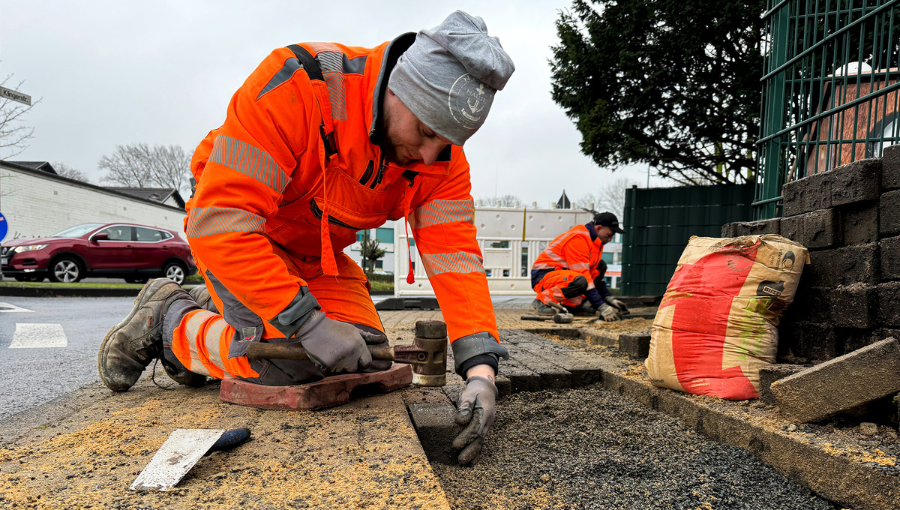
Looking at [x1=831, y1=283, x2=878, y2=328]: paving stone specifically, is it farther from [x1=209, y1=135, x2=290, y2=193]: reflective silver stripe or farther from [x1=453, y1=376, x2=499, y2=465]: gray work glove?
[x1=209, y1=135, x2=290, y2=193]: reflective silver stripe

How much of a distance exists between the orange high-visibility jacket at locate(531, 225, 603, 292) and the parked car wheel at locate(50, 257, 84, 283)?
10668 mm

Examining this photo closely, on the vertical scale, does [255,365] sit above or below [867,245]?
below

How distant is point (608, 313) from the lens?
5969 millimetres

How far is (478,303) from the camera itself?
204 centimetres

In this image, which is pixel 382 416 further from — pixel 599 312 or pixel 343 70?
pixel 599 312

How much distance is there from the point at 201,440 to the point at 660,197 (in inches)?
351

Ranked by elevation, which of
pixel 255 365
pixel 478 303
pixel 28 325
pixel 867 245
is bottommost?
pixel 28 325

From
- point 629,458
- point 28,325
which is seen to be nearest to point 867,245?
point 629,458

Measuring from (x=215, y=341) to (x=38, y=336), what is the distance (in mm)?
3601

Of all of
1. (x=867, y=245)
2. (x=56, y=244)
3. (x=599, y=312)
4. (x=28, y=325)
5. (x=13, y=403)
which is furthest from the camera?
(x=56, y=244)

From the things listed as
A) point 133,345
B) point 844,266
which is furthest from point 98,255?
point 844,266

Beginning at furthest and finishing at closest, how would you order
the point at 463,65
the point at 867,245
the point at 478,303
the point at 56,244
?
the point at 56,244 → the point at 867,245 → the point at 478,303 → the point at 463,65

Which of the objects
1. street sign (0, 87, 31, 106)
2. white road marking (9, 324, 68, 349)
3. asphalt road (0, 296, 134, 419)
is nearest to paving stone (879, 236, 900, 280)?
asphalt road (0, 296, 134, 419)

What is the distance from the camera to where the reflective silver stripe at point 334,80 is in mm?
1827
